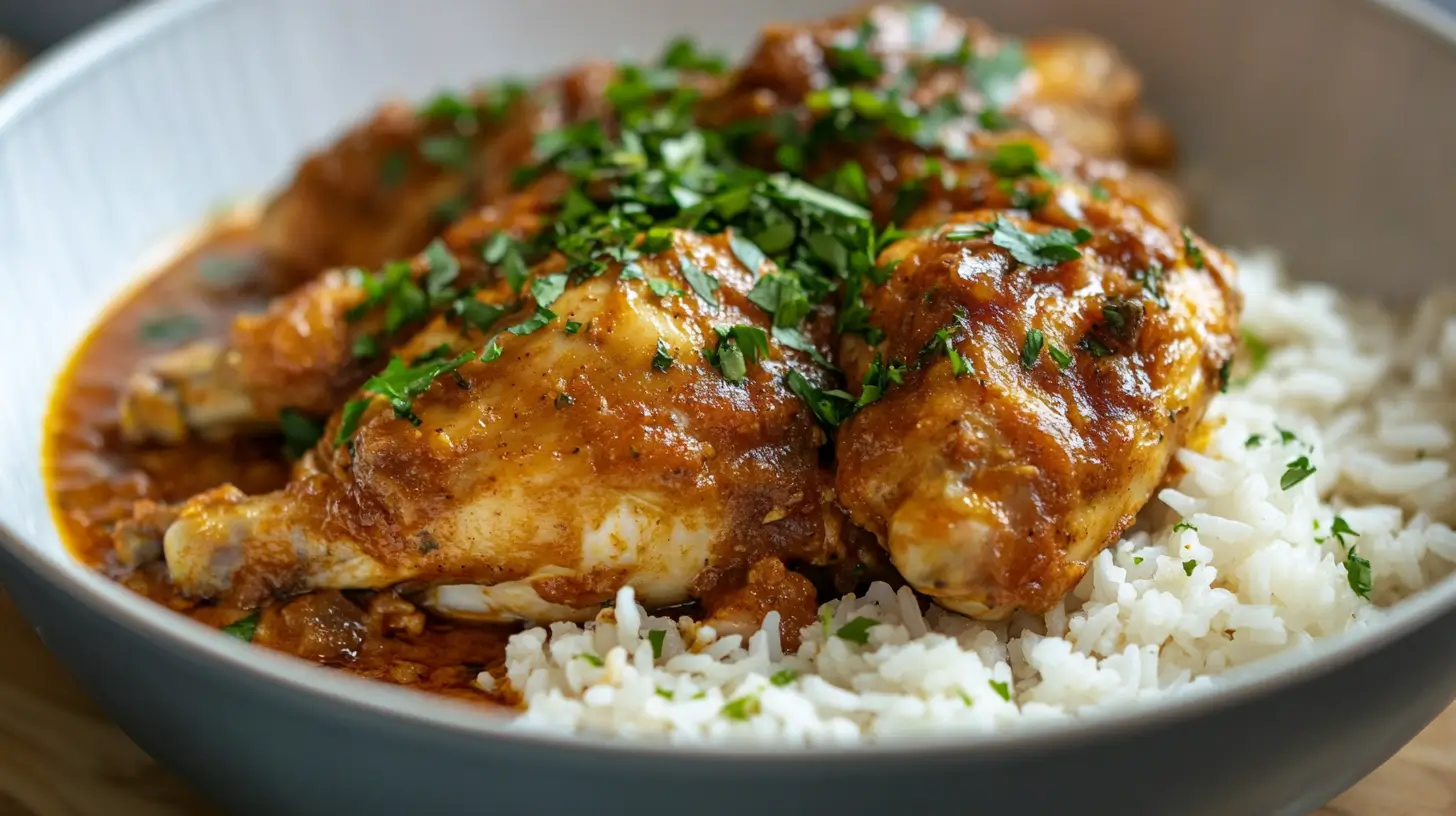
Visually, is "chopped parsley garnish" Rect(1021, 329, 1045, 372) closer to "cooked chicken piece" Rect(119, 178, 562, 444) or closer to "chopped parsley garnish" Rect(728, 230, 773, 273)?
"chopped parsley garnish" Rect(728, 230, 773, 273)

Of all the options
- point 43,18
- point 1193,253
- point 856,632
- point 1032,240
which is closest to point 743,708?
point 856,632

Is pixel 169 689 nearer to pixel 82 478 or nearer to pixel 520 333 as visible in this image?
pixel 520 333

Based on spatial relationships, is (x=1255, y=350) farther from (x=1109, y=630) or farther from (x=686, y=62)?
(x=686, y=62)

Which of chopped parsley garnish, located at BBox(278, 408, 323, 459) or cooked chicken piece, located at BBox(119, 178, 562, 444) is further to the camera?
chopped parsley garnish, located at BBox(278, 408, 323, 459)

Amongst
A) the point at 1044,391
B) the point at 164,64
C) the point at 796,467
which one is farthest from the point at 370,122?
the point at 1044,391

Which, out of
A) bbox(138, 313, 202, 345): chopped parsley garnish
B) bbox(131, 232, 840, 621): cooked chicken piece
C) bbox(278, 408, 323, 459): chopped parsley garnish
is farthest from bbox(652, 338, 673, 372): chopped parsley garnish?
bbox(138, 313, 202, 345): chopped parsley garnish

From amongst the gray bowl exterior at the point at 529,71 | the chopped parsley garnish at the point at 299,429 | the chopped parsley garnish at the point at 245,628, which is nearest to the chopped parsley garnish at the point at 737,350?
the gray bowl exterior at the point at 529,71
